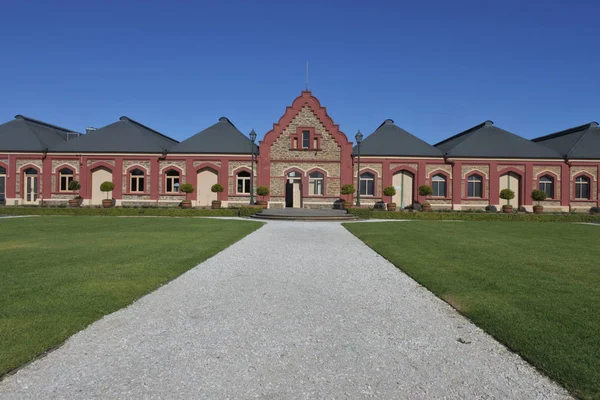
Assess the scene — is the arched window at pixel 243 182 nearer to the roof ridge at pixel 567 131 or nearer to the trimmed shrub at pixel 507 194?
the trimmed shrub at pixel 507 194

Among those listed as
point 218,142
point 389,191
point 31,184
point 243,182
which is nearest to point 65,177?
point 31,184

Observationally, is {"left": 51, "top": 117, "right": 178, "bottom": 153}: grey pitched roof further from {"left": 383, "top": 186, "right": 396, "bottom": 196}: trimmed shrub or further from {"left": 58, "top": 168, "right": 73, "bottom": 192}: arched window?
{"left": 383, "top": 186, "right": 396, "bottom": 196}: trimmed shrub

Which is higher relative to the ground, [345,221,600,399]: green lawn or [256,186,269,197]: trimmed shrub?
[256,186,269,197]: trimmed shrub

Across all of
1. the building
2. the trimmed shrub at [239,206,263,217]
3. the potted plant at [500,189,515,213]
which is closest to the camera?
the trimmed shrub at [239,206,263,217]

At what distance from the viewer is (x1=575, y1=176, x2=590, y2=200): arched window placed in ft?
103

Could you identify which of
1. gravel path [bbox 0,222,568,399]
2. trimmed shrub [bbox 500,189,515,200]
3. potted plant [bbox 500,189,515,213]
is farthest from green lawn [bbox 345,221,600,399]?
trimmed shrub [bbox 500,189,515,200]

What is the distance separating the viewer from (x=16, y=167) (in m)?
31.7

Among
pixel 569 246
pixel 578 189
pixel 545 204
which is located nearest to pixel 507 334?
pixel 569 246

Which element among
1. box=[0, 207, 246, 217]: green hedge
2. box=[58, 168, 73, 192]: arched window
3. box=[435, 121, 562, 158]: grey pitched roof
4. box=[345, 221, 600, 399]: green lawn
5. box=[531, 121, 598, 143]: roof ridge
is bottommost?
box=[345, 221, 600, 399]: green lawn

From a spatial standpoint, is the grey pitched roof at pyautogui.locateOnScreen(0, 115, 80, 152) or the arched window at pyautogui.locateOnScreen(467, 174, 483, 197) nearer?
the arched window at pyautogui.locateOnScreen(467, 174, 483, 197)

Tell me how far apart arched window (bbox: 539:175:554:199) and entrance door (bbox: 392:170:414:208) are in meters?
12.0

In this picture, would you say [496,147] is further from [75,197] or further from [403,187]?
[75,197]

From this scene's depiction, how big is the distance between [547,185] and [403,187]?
13.4 meters

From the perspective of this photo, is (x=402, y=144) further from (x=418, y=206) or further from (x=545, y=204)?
(x=545, y=204)
